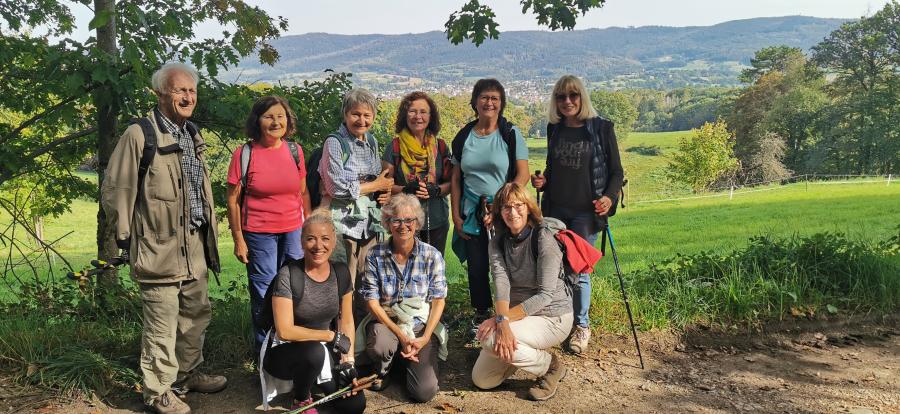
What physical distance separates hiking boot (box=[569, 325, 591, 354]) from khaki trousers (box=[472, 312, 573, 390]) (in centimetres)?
62

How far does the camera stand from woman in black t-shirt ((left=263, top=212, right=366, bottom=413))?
3.61 metres

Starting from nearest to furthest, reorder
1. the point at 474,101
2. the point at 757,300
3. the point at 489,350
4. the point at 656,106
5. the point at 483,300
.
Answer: the point at 489,350 → the point at 474,101 → the point at 483,300 → the point at 757,300 → the point at 656,106

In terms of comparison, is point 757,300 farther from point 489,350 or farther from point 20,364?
point 20,364

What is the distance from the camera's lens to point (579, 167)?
463 cm

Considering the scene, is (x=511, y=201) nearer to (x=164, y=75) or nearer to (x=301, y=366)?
(x=301, y=366)

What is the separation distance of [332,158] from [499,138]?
1.22m

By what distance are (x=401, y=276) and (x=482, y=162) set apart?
104 centimetres

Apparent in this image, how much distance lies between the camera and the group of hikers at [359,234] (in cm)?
359

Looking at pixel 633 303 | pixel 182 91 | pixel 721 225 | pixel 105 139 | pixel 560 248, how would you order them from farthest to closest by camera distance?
pixel 721 225, pixel 105 139, pixel 633 303, pixel 560 248, pixel 182 91

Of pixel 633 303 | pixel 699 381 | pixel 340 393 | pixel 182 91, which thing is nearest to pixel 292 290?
pixel 340 393

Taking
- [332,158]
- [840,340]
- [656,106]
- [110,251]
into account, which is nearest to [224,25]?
[110,251]

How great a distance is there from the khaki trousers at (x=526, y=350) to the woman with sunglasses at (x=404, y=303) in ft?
1.08

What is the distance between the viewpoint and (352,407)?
376 centimetres

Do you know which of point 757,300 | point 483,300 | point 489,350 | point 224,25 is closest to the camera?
point 489,350
